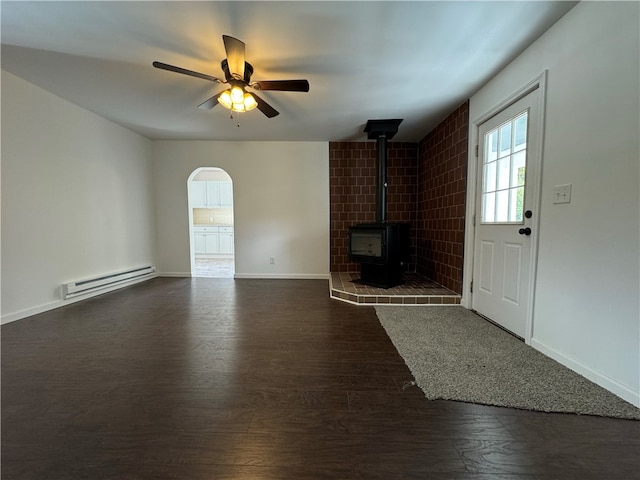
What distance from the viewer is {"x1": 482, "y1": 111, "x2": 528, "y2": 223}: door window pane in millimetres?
2027

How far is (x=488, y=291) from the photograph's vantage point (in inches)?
95.9

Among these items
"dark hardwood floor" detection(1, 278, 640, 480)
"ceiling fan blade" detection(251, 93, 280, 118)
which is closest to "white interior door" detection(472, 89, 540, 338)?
"dark hardwood floor" detection(1, 278, 640, 480)

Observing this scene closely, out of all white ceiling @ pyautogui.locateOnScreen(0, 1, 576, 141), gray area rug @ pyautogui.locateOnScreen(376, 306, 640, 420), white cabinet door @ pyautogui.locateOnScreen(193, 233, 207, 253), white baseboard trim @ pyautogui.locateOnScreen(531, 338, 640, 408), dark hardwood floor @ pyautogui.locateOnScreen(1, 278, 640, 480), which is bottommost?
dark hardwood floor @ pyautogui.locateOnScreen(1, 278, 640, 480)

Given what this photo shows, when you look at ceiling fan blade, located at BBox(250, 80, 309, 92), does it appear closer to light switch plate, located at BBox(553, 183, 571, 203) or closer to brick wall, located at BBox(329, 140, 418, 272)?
light switch plate, located at BBox(553, 183, 571, 203)

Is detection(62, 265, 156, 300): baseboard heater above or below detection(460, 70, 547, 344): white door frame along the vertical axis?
below

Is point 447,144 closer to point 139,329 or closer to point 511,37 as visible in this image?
point 511,37

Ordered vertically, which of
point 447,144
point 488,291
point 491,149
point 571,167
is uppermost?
point 447,144

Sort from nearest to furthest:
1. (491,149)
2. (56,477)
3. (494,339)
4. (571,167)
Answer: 1. (56,477)
2. (571,167)
3. (494,339)
4. (491,149)

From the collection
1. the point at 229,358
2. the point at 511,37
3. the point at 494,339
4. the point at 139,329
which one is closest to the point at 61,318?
the point at 139,329

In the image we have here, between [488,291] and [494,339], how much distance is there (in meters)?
0.58

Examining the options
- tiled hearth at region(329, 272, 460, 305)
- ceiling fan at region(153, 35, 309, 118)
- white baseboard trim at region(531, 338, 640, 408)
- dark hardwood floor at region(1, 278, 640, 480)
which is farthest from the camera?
tiled hearth at region(329, 272, 460, 305)

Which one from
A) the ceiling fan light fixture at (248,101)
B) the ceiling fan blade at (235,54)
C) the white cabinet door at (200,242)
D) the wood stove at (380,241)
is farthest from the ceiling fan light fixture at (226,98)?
the white cabinet door at (200,242)

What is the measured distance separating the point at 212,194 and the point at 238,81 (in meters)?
5.05

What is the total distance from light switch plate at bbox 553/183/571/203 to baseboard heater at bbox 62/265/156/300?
15.5 ft
